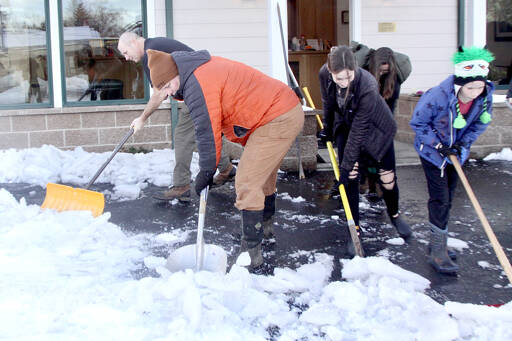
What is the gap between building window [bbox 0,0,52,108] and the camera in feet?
28.0

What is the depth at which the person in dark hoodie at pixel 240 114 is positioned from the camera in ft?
11.7

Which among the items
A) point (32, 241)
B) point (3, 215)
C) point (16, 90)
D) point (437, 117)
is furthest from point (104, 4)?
point (437, 117)

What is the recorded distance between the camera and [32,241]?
4.50 m

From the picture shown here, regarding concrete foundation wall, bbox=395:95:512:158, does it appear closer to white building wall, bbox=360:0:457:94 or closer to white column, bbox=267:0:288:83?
white building wall, bbox=360:0:457:94

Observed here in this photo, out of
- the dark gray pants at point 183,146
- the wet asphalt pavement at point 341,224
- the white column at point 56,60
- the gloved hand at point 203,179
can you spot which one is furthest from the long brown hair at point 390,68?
the white column at point 56,60

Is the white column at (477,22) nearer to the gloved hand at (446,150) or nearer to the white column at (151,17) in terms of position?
the white column at (151,17)

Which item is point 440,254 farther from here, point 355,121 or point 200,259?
point 200,259

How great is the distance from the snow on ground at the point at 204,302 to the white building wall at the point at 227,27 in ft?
15.7

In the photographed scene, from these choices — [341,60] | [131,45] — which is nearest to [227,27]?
[131,45]

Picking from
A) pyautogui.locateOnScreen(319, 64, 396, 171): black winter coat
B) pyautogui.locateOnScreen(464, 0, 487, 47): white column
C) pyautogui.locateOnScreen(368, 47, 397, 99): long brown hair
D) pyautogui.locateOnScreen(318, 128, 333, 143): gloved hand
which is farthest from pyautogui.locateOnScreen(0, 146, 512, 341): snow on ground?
pyautogui.locateOnScreen(464, 0, 487, 47): white column

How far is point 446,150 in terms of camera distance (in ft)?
13.3

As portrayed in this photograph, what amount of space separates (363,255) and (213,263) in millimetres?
1220

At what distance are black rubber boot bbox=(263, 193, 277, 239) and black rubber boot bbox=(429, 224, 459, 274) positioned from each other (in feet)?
4.14

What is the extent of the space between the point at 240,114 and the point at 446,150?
1.43m
